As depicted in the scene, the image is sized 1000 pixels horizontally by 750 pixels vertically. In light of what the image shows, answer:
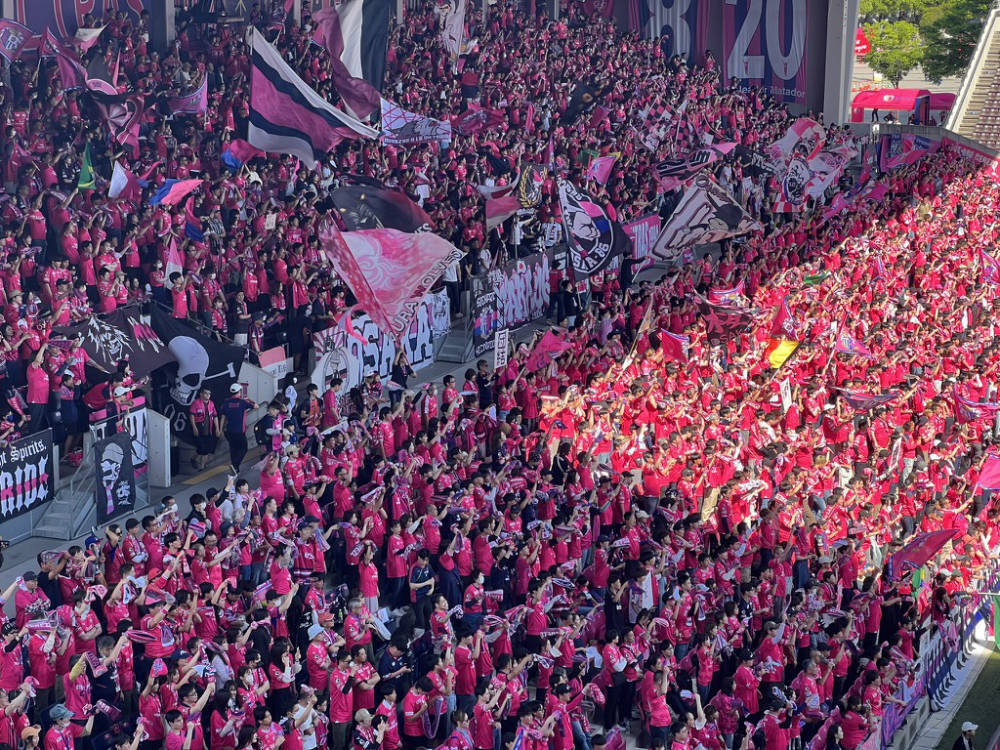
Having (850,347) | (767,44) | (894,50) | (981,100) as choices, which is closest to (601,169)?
(850,347)

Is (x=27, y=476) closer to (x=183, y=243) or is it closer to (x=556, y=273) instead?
(x=183, y=243)

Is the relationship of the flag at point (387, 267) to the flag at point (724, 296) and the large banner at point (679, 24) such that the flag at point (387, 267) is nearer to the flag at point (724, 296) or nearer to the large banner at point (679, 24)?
the flag at point (724, 296)

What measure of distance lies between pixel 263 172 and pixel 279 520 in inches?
442

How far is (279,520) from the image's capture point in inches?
677

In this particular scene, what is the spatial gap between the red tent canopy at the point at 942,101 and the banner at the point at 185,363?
43292 millimetres

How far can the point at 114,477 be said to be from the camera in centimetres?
1941

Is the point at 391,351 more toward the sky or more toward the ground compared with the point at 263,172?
more toward the ground

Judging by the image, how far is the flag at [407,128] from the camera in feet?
97.4

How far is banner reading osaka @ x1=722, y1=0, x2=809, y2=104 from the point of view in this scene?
165 ft

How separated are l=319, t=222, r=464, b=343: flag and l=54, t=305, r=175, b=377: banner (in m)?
2.45

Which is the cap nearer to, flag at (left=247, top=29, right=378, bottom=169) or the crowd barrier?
the crowd barrier

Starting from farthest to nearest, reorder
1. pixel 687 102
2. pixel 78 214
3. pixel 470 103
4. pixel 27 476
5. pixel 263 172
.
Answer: pixel 687 102 → pixel 470 103 → pixel 263 172 → pixel 78 214 → pixel 27 476

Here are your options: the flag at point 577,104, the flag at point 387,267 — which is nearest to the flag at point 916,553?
the flag at point 387,267

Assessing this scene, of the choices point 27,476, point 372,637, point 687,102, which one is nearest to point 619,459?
point 372,637
